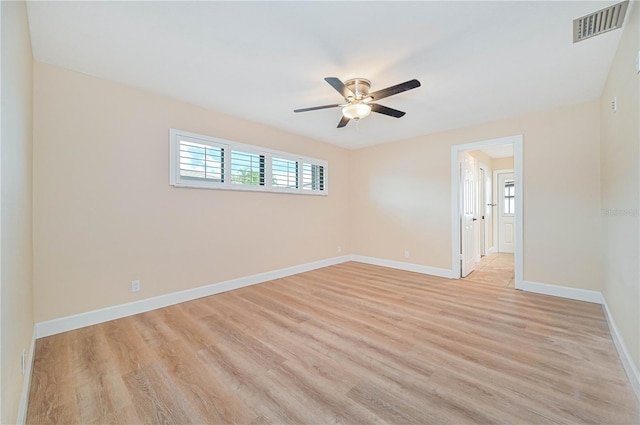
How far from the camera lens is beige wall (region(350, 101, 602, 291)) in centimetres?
333

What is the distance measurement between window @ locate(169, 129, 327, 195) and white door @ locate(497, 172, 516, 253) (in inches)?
212

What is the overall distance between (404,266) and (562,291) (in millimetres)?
2277

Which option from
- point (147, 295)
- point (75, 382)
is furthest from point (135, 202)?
point (75, 382)

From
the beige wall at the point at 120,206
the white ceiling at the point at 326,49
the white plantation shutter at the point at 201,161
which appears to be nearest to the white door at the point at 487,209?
the white ceiling at the point at 326,49

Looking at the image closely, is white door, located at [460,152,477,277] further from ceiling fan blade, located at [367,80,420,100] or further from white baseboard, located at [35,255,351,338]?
white baseboard, located at [35,255,351,338]

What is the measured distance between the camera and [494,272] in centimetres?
483

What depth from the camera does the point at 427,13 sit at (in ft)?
6.02

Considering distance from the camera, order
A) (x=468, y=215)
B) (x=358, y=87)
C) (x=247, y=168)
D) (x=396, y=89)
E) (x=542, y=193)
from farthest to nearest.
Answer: (x=468, y=215), (x=247, y=168), (x=542, y=193), (x=358, y=87), (x=396, y=89)

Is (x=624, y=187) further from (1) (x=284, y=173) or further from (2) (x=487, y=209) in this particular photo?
(2) (x=487, y=209)

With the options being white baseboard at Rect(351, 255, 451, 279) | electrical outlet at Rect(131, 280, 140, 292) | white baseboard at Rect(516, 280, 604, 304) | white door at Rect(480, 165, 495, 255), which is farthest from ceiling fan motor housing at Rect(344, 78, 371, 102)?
white door at Rect(480, 165, 495, 255)

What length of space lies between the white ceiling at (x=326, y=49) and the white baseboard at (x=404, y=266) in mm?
2784

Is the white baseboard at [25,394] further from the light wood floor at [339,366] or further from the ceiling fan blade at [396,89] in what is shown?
the ceiling fan blade at [396,89]

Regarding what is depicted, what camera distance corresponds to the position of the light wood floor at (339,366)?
1529 millimetres

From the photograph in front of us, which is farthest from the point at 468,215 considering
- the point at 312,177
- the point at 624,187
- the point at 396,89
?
the point at 396,89
